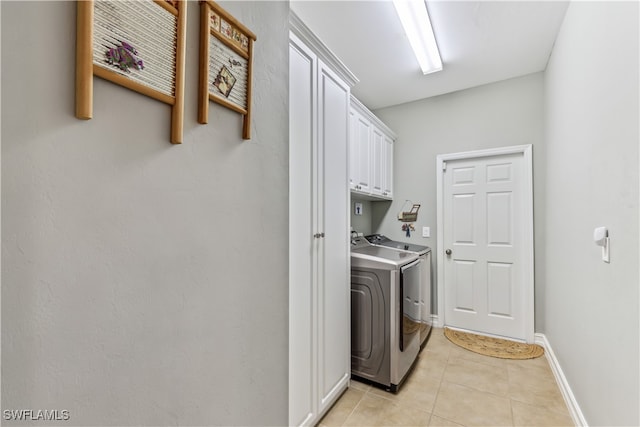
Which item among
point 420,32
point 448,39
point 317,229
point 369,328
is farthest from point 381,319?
point 448,39

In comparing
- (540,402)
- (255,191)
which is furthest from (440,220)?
(255,191)

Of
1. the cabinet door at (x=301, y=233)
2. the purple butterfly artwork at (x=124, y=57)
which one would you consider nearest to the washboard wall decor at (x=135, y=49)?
the purple butterfly artwork at (x=124, y=57)

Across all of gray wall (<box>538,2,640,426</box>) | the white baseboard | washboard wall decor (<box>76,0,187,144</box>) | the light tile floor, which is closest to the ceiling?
gray wall (<box>538,2,640,426</box>)

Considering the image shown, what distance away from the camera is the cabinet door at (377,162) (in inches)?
121

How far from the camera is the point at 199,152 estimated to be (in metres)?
0.76

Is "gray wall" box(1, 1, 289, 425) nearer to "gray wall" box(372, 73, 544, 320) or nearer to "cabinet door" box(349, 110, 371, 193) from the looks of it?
"cabinet door" box(349, 110, 371, 193)

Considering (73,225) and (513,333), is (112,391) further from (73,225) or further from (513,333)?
(513,333)

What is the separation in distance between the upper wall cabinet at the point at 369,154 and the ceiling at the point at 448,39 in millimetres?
453

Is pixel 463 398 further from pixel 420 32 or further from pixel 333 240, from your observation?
pixel 420 32

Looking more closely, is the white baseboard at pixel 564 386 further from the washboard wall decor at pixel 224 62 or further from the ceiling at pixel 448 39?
the ceiling at pixel 448 39

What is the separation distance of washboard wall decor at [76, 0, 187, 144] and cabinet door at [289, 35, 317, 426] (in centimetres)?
85

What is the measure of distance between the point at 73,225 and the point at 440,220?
11.1 ft

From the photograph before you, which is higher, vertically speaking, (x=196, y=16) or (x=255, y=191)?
(x=196, y=16)

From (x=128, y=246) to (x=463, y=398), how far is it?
7.60ft
